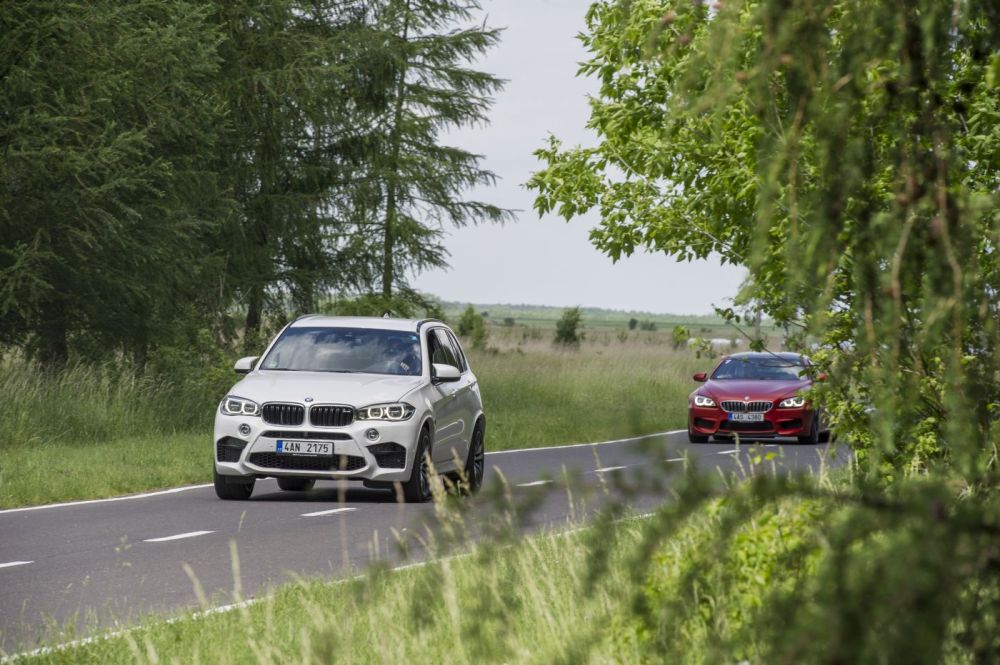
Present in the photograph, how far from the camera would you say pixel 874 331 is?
349cm

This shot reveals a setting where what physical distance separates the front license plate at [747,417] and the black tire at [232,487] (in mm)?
11934

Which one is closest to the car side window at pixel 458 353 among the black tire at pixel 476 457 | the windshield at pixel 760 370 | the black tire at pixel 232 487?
the black tire at pixel 476 457

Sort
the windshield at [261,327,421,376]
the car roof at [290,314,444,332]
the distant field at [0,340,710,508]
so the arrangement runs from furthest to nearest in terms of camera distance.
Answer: the distant field at [0,340,710,508] → the car roof at [290,314,444,332] → the windshield at [261,327,421,376]

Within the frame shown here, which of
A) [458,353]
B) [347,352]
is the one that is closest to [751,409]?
[458,353]

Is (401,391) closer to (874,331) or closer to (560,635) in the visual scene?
(560,635)

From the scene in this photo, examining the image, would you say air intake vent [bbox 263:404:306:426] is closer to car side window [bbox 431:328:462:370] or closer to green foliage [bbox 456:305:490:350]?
car side window [bbox 431:328:462:370]

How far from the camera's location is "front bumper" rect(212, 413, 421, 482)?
14.8m

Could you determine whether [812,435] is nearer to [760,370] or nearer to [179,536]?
[760,370]

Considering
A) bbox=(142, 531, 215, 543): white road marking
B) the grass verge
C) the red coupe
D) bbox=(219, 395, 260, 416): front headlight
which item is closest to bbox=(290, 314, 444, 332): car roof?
bbox=(219, 395, 260, 416): front headlight

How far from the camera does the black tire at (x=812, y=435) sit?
2625cm

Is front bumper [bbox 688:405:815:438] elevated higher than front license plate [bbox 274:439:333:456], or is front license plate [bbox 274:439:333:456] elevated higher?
front license plate [bbox 274:439:333:456]

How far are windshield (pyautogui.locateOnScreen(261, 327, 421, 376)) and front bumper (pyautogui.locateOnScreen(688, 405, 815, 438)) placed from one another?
35.3ft

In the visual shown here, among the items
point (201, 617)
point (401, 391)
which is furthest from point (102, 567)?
point (401, 391)

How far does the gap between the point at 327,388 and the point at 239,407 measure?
83cm
